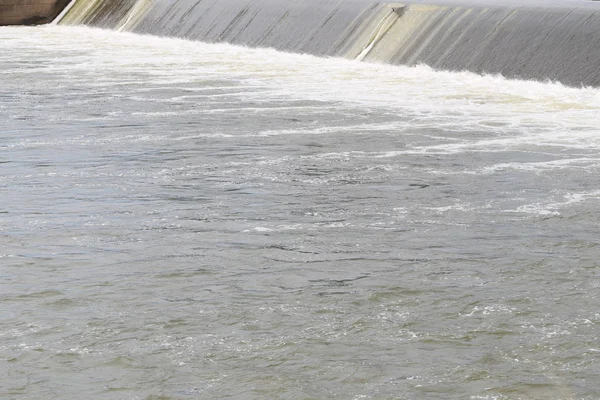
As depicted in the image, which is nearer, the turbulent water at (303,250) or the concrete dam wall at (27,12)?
the turbulent water at (303,250)

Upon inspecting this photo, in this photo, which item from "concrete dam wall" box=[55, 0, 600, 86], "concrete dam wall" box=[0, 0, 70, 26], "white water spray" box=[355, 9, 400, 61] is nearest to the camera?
"concrete dam wall" box=[55, 0, 600, 86]

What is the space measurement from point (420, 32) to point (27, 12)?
14153 millimetres

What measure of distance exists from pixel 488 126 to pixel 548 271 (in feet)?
18.5

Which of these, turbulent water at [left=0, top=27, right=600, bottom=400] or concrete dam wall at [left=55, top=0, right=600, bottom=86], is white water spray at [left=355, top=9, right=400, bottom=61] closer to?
concrete dam wall at [left=55, top=0, right=600, bottom=86]

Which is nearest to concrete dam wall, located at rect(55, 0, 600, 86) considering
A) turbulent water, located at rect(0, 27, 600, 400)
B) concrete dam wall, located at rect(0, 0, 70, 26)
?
turbulent water, located at rect(0, 27, 600, 400)

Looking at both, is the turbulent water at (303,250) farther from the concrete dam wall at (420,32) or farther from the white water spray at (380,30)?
the white water spray at (380,30)

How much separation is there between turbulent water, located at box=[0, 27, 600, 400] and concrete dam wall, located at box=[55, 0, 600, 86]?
1.52 meters

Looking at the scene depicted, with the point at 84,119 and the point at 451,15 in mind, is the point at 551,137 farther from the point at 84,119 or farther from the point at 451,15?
the point at 451,15

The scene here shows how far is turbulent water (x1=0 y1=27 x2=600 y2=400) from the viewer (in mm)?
5578

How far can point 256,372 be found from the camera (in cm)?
555

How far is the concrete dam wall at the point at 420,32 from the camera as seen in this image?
1600cm

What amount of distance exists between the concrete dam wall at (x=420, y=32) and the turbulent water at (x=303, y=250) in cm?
152

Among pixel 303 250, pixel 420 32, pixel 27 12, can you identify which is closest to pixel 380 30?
pixel 420 32

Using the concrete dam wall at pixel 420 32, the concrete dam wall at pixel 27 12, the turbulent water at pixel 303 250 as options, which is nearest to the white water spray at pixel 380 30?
the concrete dam wall at pixel 420 32
